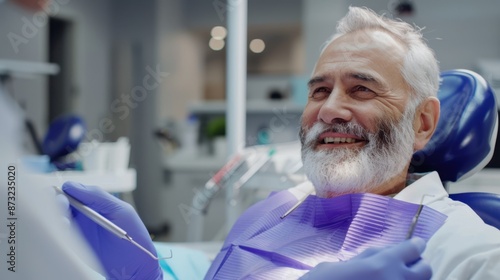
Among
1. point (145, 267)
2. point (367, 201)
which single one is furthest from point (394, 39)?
point (145, 267)

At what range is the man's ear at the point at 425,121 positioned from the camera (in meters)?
1.14

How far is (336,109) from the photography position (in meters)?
1.07

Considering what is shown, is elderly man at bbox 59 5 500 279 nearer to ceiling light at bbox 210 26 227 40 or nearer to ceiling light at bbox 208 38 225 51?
ceiling light at bbox 210 26 227 40

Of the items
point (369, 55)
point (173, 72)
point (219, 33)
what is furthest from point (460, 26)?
point (369, 55)

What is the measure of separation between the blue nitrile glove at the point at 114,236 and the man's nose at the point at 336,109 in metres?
0.43

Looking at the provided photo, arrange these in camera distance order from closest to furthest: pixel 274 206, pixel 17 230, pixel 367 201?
pixel 17 230, pixel 367 201, pixel 274 206

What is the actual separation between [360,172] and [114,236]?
0.50 meters

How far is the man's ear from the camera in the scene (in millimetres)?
1141

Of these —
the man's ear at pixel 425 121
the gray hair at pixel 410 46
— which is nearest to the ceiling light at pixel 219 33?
the gray hair at pixel 410 46

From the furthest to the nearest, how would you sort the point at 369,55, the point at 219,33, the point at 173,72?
the point at 219,33 < the point at 173,72 < the point at 369,55

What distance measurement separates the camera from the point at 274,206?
48.7 inches

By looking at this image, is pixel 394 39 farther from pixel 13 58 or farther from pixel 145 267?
pixel 13 58

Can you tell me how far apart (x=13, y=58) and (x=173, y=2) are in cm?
186

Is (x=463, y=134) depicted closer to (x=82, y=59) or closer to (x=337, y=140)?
(x=337, y=140)
